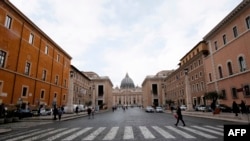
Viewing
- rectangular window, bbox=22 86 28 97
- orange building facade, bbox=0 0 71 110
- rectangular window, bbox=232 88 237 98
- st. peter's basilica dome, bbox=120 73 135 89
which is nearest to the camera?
orange building facade, bbox=0 0 71 110

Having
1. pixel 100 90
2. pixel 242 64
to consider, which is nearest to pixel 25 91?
pixel 242 64

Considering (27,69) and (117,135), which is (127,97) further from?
(117,135)

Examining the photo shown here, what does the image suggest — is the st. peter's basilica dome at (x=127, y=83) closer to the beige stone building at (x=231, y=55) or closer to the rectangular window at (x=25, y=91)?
the beige stone building at (x=231, y=55)

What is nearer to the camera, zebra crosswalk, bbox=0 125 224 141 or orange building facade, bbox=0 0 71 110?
zebra crosswalk, bbox=0 125 224 141

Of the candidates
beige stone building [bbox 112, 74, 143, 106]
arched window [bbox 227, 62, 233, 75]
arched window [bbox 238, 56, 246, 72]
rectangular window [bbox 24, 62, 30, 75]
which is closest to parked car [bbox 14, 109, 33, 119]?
rectangular window [bbox 24, 62, 30, 75]

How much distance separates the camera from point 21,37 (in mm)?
25281

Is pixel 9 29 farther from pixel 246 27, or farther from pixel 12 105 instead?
pixel 246 27

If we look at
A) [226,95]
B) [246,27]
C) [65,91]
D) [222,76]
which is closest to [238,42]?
[246,27]

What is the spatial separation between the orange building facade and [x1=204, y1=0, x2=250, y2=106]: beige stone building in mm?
30034

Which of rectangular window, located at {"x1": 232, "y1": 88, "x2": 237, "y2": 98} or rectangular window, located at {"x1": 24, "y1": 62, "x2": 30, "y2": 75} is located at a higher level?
rectangular window, located at {"x1": 24, "y1": 62, "x2": 30, "y2": 75}

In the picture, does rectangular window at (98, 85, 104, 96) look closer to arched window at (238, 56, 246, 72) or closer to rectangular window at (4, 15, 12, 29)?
rectangular window at (4, 15, 12, 29)

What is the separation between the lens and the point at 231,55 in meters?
27.2

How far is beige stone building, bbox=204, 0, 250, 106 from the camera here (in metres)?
23.4

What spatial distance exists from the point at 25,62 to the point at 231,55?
3360 centimetres
